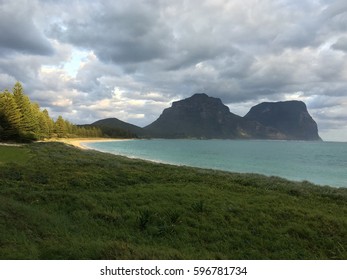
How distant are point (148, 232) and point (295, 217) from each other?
8.23 metres

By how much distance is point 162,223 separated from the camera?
14602mm

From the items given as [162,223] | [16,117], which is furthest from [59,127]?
[162,223]

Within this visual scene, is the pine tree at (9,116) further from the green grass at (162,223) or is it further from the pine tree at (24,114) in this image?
the green grass at (162,223)

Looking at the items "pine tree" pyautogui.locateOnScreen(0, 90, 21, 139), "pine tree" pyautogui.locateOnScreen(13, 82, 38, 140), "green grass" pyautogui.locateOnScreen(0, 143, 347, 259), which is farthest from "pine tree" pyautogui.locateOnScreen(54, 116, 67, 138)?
"green grass" pyautogui.locateOnScreen(0, 143, 347, 259)

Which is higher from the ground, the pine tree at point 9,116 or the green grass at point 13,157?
the pine tree at point 9,116

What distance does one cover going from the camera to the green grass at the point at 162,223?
33.5 ft

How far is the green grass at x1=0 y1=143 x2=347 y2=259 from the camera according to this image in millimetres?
10211

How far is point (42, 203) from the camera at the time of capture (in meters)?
17.1

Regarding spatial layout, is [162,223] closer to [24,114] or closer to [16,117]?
[16,117]

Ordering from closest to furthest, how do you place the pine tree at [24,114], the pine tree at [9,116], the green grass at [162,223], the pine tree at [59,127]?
1. the green grass at [162,223]
2. the pine tree at [9,116]
3. the pine tree at [24,114]
4. the pine tree at [59,127]

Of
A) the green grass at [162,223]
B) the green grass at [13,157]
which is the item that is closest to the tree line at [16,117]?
the green grass at [13,157]

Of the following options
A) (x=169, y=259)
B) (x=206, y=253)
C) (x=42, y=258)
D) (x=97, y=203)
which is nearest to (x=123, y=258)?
(x=169, y=259)

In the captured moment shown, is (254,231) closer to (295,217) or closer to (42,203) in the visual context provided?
(295,217)

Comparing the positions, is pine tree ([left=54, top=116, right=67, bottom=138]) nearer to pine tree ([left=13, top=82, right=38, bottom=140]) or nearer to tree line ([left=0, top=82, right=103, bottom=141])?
tree line ([left=0, top=82, right=103, bottom=141])
